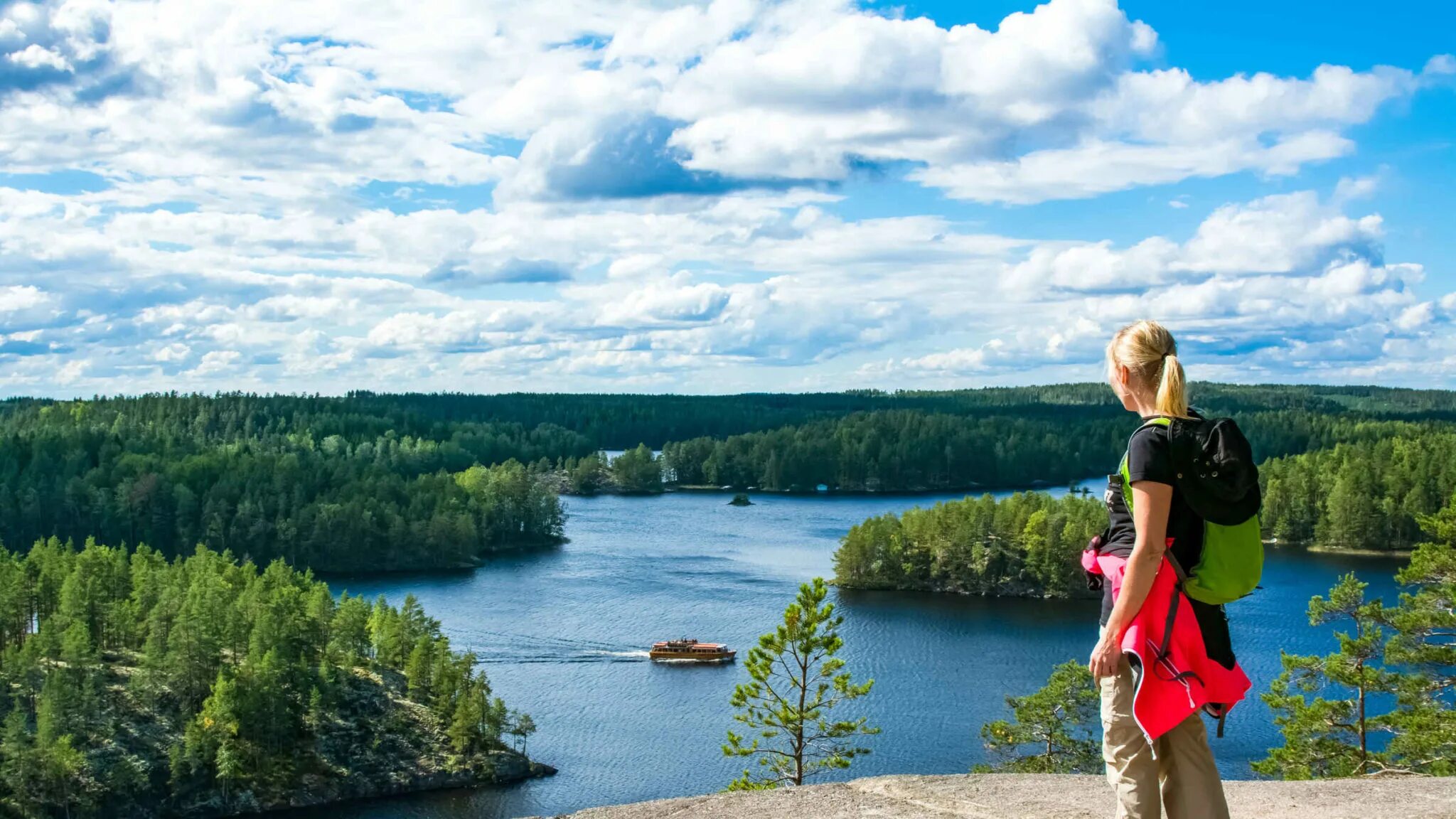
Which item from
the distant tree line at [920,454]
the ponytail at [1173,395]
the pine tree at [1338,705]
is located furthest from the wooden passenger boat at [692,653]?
the distant tree line at [920,454]

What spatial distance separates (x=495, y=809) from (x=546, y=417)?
160422 millimetres

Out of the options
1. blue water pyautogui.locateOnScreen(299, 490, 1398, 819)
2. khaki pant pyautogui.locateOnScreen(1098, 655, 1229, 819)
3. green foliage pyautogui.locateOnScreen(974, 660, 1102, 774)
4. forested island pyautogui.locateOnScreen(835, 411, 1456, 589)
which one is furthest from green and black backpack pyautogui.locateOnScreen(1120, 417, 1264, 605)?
forested island pyautogui.locateOnScreen(835, 411, 1456, 589)

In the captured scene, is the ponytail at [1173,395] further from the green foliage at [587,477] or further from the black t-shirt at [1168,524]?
the green foliage at [587,477]

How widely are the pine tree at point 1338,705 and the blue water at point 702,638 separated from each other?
39.4 ft

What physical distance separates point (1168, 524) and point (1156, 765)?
121cm

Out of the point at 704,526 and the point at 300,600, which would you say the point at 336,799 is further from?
the point at 704,526

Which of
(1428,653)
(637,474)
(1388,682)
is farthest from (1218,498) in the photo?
(637,474)

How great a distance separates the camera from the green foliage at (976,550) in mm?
70500

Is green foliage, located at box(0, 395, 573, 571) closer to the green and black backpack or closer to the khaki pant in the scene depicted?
the khaki pant

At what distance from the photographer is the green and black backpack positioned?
4.99m

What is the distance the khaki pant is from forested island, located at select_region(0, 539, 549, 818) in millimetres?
34605

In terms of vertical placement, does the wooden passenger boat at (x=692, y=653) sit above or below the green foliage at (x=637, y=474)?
below

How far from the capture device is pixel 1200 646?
17.3ft

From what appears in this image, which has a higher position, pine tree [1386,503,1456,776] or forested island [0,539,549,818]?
pine tree [1386,503,1456,776]
